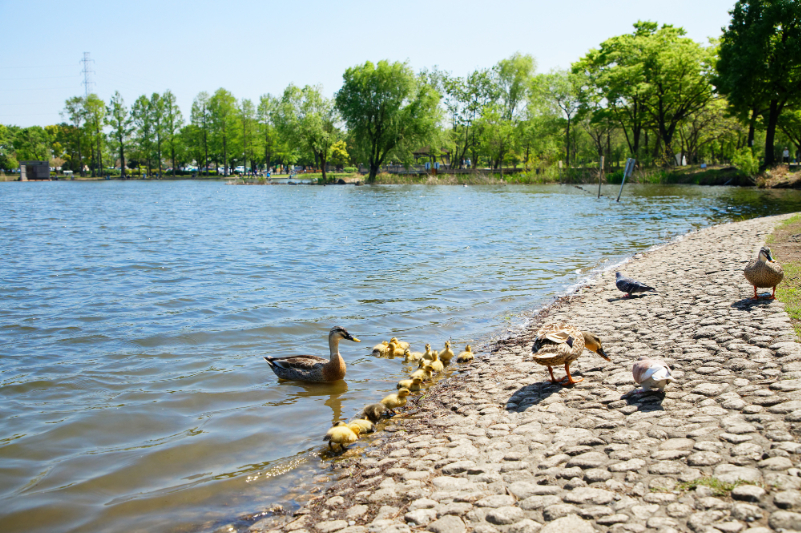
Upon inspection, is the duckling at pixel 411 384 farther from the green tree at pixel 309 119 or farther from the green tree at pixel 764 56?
the green tree at pixel 309 119

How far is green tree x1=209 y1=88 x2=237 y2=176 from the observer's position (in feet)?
389

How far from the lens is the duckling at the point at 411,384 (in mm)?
7984

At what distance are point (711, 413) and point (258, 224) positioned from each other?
1181 inches

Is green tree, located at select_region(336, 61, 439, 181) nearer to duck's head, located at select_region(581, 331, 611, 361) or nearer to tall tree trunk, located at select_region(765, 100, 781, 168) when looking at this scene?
tall tree trunk, located at select_region(765, 100, 781, 168)

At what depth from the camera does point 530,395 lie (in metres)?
6.82

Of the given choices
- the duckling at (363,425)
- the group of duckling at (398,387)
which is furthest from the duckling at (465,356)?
the duckling at (363,425)

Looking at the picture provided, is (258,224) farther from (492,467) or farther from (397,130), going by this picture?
(397,130)

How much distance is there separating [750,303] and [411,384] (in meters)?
5.77

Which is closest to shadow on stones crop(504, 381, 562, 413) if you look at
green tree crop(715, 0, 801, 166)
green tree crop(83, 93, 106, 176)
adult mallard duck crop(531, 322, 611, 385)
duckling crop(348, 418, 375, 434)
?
adult mallard duck crop(531, 322, 611, 385)

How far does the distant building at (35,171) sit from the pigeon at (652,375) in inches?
5598

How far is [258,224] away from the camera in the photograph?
32.6m

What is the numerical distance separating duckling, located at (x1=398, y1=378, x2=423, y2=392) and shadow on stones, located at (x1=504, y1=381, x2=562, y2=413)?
5.44 feet

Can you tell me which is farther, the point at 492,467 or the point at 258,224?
the point at 258,224

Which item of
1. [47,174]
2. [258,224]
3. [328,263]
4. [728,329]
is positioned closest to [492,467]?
[728,329]
